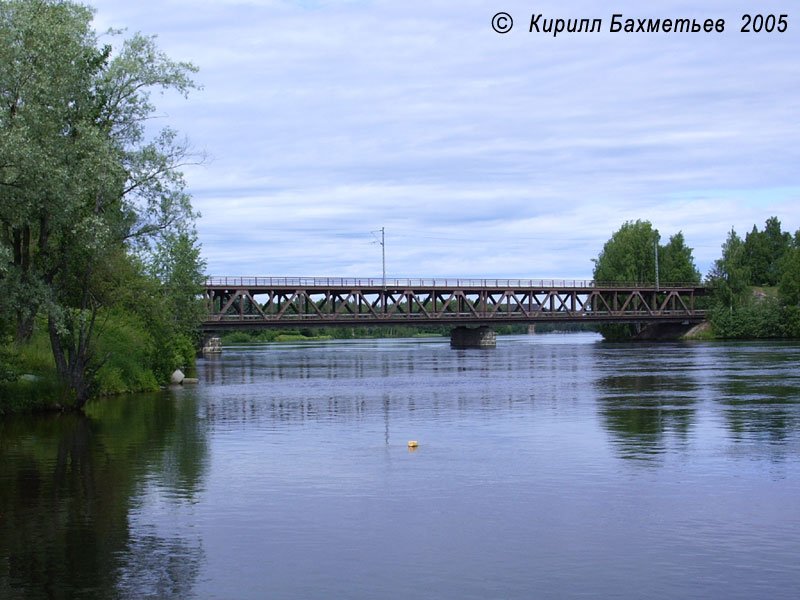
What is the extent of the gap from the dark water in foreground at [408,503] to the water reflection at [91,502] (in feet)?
0.22

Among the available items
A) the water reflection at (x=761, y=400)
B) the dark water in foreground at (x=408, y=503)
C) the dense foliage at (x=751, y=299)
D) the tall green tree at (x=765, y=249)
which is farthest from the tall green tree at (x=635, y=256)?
the dark water in foreground at (x=408, y=503)

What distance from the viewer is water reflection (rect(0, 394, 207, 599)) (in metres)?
15.4

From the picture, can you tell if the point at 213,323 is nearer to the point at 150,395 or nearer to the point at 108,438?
the point at 150,395

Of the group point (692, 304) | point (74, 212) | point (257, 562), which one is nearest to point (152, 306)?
point (74, 212)

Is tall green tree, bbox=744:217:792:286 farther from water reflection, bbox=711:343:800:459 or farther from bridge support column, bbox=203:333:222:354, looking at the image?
water reflection, bbox=711:343:800:459

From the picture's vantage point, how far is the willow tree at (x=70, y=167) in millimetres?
33312

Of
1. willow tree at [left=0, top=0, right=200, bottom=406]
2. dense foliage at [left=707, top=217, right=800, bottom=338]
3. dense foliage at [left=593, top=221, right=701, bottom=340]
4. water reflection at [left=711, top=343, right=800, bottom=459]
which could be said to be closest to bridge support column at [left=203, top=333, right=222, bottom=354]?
dense foliage at [left=593, top=221, right=701, bottom=340]

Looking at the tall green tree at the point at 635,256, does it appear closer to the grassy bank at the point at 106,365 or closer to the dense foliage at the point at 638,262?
the dense foliage at the point at 638,262

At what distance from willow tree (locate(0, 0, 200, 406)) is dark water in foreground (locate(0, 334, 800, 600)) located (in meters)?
5.63

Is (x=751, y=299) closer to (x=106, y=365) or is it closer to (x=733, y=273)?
(x=733, y=273)

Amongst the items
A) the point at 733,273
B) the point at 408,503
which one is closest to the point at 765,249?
the point at 733,273

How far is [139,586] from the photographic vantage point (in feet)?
49.1

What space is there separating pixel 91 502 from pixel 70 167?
18.3 meters

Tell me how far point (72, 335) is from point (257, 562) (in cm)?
2675
